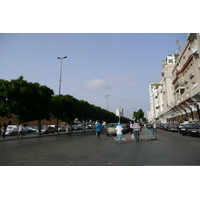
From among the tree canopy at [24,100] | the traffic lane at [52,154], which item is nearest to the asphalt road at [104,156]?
the traffic lane at [52,154]

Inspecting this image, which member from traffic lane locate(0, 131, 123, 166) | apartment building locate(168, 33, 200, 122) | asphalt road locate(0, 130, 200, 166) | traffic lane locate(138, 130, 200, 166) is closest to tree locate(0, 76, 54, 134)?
traffic lane locate(0, 131, 123, 166)

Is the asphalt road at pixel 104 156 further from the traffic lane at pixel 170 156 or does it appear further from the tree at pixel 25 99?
the tree at pixel 25 99

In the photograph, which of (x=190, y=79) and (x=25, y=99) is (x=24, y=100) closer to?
(x=25, y=99)

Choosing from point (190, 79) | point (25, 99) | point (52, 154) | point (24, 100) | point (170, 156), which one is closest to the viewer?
point (170, 156)

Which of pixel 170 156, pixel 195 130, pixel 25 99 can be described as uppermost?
pixel 25 99

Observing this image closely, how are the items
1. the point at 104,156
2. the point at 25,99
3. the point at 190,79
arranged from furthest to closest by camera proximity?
1. the point at 190,79
2. the point at 25,99
3. the point at 104,156

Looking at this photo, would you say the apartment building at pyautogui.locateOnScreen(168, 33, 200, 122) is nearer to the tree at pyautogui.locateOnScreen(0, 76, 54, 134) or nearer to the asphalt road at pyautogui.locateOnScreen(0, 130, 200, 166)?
the asphalt road at pyautogui.locateOnScreen(0, 130, 200, 166)

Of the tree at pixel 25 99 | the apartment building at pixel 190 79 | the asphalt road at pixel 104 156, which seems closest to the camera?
the asphalt road at pixel 104 156

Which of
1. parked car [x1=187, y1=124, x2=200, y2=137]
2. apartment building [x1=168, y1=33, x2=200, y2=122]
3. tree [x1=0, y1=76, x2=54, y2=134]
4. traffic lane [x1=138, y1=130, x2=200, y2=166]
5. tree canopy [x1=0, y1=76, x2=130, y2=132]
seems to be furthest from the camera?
apartment building [x1=168, y1=33, x2=200, y2=122]

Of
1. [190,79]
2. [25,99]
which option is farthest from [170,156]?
[190,79]

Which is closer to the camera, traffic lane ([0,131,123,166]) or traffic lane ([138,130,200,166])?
traffic lane ([138,130,200,166])

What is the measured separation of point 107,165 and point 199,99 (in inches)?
1136

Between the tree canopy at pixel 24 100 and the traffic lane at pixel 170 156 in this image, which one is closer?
the traffic lane at pixel 170 156

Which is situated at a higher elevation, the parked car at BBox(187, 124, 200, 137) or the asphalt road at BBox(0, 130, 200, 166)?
the parked car at BBox(187, 124, 200, 137)
